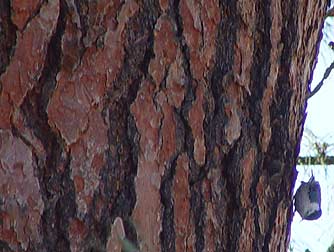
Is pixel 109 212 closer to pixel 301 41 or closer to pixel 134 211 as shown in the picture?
pixel 134 211

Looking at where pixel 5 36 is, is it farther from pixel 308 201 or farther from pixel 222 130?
pixel 308 201

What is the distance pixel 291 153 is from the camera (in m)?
0.91

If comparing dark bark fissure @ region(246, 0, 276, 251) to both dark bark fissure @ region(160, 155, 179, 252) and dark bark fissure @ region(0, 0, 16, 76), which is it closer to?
dark bark fissure @ region(160, 155, 179, 252)

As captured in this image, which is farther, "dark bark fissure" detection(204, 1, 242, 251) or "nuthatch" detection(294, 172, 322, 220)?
"nuthatch" detection(294, 172, 322, 220)

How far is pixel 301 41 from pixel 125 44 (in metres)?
0.21

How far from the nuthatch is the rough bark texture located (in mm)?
71

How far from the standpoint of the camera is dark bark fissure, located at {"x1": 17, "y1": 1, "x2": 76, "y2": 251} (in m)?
0.75

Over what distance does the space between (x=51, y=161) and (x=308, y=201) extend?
321mm

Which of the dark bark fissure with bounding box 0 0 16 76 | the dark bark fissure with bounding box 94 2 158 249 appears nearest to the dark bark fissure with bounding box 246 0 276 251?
the dark bark fissure with bounding box 94 2 158 249

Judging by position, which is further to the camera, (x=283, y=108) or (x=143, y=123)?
(x=283, y=108)

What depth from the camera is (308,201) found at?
97 cm

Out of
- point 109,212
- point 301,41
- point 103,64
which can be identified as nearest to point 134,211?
point 109,212

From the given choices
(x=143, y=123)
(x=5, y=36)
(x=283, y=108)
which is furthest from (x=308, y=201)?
(x=5, y=36)

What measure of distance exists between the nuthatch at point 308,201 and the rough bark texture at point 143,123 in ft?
0.23
